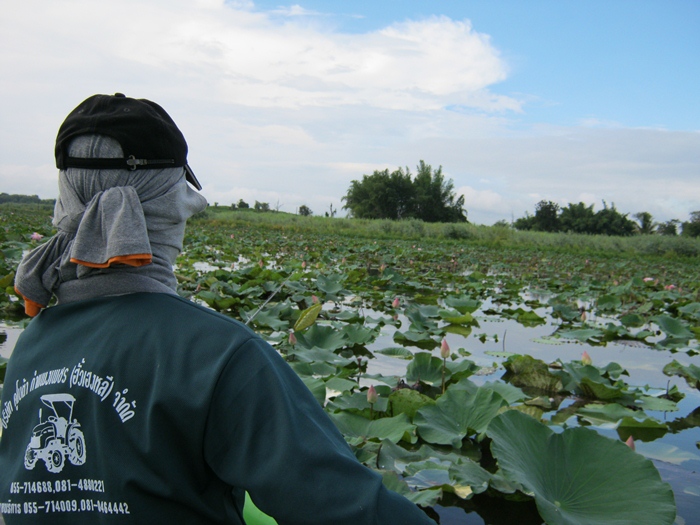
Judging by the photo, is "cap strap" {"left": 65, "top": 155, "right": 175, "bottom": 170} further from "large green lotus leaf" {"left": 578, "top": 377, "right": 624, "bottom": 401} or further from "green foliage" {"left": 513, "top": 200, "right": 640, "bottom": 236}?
"green foliage" {"left": 513, "top": 200, "right": 640, "bottom": 236}

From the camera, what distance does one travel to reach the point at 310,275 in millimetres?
5508

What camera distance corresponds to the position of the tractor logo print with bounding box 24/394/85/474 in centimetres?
77

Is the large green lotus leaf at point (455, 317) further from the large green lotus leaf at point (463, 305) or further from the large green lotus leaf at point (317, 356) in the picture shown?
the large green lotus leaf at point (317, 356)

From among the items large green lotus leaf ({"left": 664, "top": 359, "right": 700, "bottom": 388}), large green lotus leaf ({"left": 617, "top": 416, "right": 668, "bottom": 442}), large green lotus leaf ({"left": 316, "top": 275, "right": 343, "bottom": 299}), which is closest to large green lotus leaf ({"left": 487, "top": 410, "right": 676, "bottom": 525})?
large green lotus leaf ({"left": 617, "top": 416, "right": 668, "bottom": 442})

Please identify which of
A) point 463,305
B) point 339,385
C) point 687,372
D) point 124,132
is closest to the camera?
point 124,132

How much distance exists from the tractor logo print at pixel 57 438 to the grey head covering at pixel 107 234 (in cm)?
15

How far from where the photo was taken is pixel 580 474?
1400 mm

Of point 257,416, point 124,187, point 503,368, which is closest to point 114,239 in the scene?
point 124,187

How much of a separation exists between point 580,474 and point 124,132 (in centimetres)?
123

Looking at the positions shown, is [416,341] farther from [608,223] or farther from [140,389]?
[608,223]

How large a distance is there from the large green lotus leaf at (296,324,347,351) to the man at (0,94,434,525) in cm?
199

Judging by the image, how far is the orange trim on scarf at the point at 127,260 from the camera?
2.58 feet

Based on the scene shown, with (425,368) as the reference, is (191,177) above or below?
above

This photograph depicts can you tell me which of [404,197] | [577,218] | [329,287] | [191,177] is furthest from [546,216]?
[191,177]
